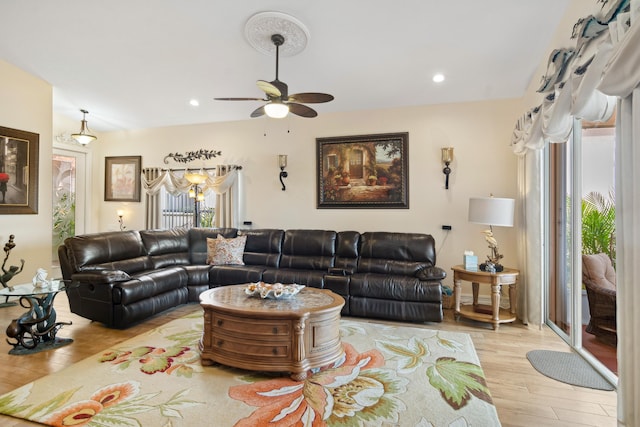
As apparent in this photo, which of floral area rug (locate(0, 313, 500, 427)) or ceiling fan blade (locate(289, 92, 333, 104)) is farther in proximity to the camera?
ceiling fan blade (locate(289, 92, 333, 104))

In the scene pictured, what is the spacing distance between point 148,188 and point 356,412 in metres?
5.86

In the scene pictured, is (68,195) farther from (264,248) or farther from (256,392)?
(256,392)

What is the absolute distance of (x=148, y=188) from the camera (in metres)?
6.48

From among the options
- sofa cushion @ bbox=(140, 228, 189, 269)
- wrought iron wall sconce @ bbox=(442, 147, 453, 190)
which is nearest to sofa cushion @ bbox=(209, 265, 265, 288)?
sofa cushion @ bbox=(140, 228, 189, 269)

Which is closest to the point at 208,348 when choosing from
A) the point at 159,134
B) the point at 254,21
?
the point at 254,21

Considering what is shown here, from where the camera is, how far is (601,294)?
110 inches

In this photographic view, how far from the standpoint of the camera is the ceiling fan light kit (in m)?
3.17

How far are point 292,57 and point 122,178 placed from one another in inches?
186

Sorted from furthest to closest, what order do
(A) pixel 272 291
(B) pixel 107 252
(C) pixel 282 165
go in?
(C) pixel 282 165 → (B) pixel 107 252 → (A) pixel 272 291

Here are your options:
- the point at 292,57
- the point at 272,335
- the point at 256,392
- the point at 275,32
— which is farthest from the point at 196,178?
the point at 256,392

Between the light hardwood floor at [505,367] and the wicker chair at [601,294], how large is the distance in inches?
17.7

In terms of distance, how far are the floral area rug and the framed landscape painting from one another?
2.55 meters

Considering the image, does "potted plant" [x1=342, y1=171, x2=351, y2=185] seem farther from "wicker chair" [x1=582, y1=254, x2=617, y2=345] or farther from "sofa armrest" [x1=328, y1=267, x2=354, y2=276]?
"wicker chair" [x1=582, y1=254, x2=617, y2=345]

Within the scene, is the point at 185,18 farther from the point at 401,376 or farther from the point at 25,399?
the point at 401,376
